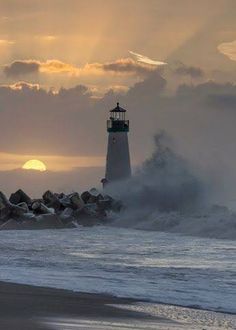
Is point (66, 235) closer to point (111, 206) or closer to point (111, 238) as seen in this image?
point (111, 238)

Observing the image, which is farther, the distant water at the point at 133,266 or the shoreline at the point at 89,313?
the distant water at the point at 133,266

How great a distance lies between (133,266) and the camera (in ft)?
48.1

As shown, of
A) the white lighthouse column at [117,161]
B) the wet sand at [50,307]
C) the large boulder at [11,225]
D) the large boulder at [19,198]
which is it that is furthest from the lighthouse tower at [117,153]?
the wet sand at [50,307]

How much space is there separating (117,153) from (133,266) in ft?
86.3

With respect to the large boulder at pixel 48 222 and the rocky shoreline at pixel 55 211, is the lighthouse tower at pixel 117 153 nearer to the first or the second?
the rocky shoreline at pixel 55 211

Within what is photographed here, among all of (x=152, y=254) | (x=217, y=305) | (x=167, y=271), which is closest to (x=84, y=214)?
(x=152, y=254)

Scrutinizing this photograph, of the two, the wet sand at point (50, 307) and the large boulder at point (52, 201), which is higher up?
the large boulder at point (52, 201)

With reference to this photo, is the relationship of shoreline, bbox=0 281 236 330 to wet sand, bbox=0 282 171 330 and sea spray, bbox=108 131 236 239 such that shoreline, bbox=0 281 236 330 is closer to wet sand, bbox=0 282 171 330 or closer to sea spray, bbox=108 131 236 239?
wet sand, bbox=0 282 171 330

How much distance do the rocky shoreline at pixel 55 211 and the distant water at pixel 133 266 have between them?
5446 mm

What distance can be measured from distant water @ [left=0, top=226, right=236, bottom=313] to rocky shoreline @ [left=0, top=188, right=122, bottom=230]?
5.45 meters

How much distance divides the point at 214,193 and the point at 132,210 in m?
5.49

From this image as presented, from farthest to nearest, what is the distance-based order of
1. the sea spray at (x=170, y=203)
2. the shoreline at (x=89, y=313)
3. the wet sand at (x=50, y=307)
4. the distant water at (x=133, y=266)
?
the sea spray at (x=170, y=203) → the distant water at (x=133, y=266) → the wet sand at (x=50, y=307) → the shoreline at (x=89, y=313)

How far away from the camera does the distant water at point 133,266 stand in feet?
36.5

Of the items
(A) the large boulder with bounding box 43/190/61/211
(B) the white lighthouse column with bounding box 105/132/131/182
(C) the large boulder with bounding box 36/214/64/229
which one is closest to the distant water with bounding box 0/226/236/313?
(C) the large boulder with bounding box 36/214/64/229
